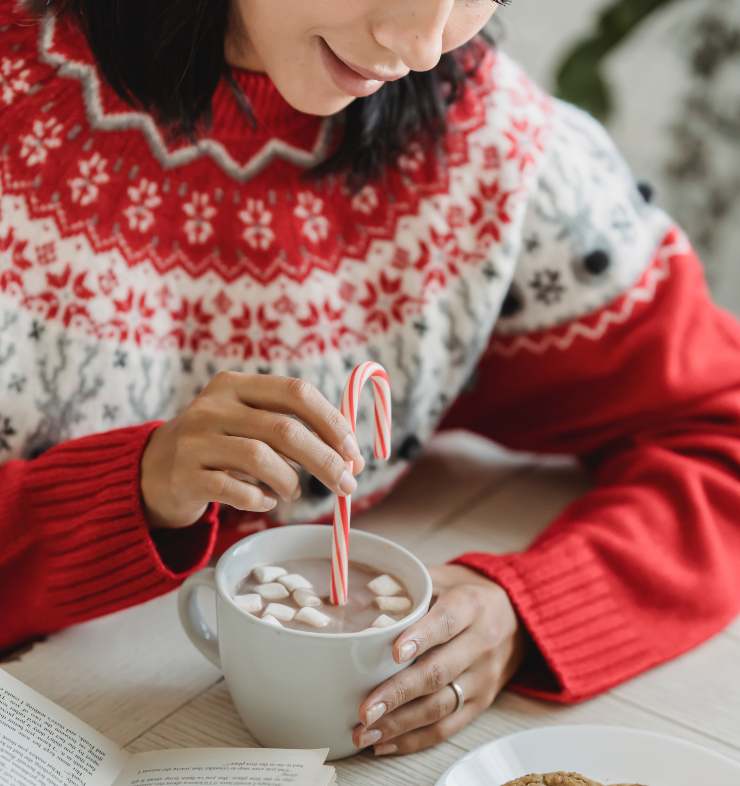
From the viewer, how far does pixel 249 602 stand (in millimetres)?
708

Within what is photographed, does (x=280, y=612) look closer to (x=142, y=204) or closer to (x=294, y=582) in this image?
(x=294, y=582)

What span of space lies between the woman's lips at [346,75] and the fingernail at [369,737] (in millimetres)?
444

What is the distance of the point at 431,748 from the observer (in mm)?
763

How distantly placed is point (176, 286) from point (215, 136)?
13 cm

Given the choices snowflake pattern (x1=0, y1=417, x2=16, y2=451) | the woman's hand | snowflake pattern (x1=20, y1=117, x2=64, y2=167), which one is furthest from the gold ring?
snowflake pattern (x1=20, y1=117, x2=64, y2=167)

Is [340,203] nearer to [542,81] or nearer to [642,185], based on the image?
[642,185]

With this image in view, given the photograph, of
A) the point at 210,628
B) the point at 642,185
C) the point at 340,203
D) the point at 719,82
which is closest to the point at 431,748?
the point at 210,628

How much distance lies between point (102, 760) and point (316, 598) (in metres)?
0.17

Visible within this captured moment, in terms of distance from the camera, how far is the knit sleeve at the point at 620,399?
93 cm

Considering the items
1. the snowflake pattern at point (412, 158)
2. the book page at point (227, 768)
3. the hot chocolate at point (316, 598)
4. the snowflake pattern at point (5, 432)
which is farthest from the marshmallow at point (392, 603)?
the snowflake pattern at point (412, 158)

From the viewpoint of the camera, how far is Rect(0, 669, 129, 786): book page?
0.66 meters

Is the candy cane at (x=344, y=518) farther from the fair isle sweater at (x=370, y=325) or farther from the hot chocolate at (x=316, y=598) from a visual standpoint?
the fair isle sweater at (x=370, y=325)

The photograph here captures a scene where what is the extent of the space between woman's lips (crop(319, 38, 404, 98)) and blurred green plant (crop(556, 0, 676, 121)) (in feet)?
4.21

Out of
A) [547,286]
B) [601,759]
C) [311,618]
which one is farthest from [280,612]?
[547,286]
